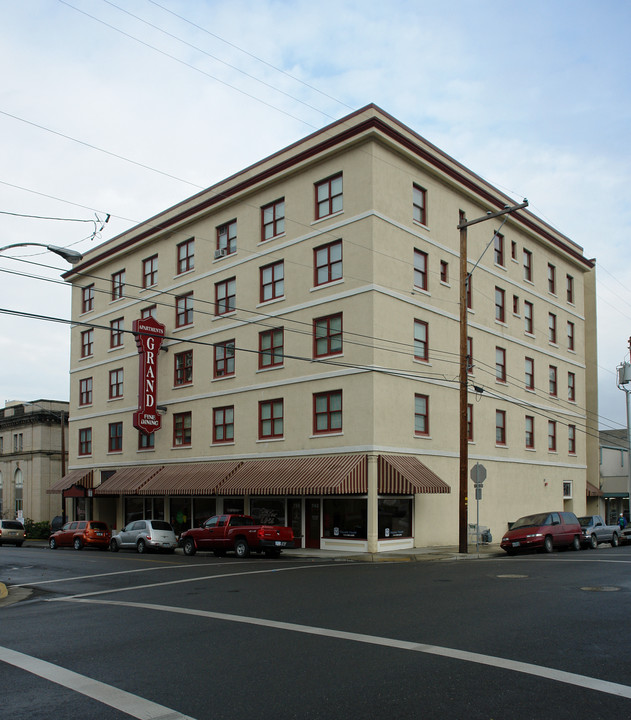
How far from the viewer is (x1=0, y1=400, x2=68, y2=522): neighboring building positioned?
2333 inches

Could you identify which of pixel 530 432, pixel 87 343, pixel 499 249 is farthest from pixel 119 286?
pixel 530 432

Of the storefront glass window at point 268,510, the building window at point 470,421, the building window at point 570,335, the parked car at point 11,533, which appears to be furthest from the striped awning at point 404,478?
the parked car at point 11,533

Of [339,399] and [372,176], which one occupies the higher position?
[372,176]

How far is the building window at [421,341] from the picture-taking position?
102ft

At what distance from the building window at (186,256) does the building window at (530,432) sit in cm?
1964

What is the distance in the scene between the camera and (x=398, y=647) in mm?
8719

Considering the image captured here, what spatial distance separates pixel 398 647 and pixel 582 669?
212 cm

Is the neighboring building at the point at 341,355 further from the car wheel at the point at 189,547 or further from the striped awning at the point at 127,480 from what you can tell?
the car wheel at the point at 189,547

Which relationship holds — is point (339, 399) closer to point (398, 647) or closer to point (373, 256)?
point (373, 256)

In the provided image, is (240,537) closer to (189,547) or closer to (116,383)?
(189,547)

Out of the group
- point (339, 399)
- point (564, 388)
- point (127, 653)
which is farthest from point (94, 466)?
point (127, 653)

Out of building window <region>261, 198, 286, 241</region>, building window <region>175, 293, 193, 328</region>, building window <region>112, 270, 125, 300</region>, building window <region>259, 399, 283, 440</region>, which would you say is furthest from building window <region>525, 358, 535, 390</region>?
building window <region>112, 270, 125, 300</region>

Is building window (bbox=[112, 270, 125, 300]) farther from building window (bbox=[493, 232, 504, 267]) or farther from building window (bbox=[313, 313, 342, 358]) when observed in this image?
building window (bbox=[493, 232, 504, 267])

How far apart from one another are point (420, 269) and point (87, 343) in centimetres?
2480
